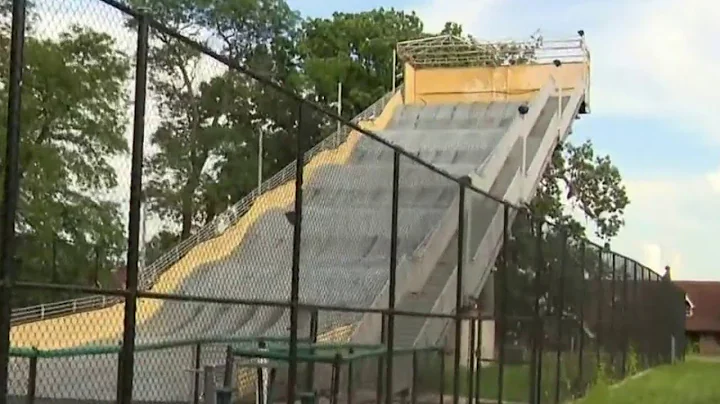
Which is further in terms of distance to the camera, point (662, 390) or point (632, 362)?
point (632, 362)

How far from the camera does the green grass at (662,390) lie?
17562 millimetres

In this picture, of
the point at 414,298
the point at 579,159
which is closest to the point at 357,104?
the point at 579,159

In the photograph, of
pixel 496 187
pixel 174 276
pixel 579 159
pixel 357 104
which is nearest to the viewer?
pixel 174 276

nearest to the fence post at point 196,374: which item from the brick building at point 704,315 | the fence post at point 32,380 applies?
the fence post at point 32,380

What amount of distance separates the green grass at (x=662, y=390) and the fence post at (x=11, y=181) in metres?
12.9

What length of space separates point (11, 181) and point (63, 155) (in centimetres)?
61

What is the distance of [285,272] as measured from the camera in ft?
28.9

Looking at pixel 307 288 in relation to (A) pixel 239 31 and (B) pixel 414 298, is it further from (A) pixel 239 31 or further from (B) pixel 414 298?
(A) pixel 239 31

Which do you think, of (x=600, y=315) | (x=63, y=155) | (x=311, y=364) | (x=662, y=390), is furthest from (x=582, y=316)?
(x=63, y=155)

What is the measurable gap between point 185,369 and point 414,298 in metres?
5.43

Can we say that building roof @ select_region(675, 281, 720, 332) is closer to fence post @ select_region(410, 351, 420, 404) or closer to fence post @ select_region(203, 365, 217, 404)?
fence post @ select_region(410, 351, 420, 404)

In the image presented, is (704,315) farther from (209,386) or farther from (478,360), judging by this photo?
(209,386)

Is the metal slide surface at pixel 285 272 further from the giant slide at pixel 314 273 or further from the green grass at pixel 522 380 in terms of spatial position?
the green grass at pixel 522 380

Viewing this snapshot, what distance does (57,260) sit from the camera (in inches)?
207
